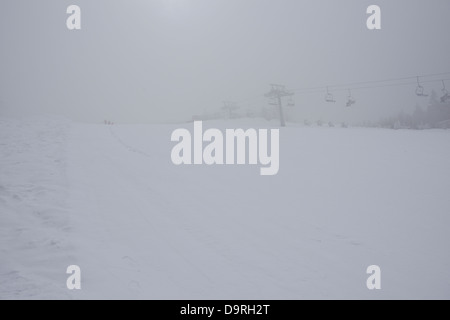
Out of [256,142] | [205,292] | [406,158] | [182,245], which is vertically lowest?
[205,292]

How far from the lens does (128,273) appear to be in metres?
5.79

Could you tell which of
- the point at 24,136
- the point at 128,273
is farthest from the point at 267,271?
the point at 24,136

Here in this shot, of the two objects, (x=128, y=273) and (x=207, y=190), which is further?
(x=207, y=190)

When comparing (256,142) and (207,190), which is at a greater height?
(256,142)

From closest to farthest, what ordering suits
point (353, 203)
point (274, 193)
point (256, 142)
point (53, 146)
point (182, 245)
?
point (182, 245)
point (353, 203)
point (274, 193)
point (53, 146)
point (256, 142)

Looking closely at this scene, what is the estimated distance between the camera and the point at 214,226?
7984mm

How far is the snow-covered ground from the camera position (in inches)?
225

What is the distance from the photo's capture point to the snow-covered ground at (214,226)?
5.71 meters

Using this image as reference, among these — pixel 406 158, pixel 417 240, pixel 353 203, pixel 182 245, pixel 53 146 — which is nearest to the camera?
pixel 182 245

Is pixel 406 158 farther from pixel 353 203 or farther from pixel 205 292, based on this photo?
pixel 205 292

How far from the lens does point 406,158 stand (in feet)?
50.9

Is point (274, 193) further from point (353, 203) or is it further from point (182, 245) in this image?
point (182, 245)
